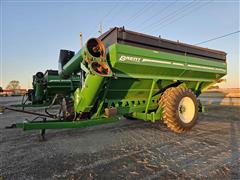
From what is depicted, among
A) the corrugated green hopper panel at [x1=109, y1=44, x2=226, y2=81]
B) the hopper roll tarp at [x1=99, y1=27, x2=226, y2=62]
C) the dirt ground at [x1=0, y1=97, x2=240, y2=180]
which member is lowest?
the dirt ground at [x1=0, y1=97, x2=240, y2=180]

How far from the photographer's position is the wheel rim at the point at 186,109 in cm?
474

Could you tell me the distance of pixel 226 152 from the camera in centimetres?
321

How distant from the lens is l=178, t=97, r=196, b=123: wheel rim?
4.74 metres

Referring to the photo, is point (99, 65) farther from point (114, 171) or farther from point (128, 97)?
point (114, 171)

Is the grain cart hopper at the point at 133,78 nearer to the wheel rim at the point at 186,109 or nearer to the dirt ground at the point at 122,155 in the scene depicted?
the wheel rim at the point at 186,109

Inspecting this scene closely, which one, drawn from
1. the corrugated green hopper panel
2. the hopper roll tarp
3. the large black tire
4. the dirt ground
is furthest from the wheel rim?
the hopper roll tarp

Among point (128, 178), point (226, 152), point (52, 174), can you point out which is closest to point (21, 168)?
point (52, 174)

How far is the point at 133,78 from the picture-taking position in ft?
13.2

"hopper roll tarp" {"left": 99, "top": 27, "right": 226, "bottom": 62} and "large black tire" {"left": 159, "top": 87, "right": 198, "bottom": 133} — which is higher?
"hopper roll tarp" {"left": 99, "top": 27, "right": 226, "bottom": 62}

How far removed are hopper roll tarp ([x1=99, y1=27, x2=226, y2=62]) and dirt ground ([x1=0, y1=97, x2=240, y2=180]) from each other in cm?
210

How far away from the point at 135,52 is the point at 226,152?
98.8 inches

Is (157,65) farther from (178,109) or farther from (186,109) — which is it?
(186,109)

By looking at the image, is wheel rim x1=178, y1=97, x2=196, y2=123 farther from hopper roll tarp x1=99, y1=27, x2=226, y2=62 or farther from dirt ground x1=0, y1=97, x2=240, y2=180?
hopper roll tarp x1=99, y1=27, x2=226, y2=62

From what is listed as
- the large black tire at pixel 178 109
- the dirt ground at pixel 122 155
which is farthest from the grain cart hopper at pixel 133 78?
the dirt ground at pixel 122 155
